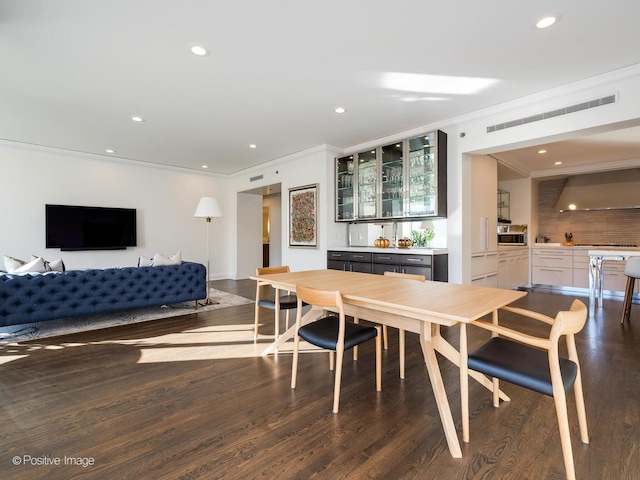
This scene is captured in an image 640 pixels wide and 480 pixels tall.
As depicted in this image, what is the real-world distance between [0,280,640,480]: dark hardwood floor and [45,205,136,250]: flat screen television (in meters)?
3.60

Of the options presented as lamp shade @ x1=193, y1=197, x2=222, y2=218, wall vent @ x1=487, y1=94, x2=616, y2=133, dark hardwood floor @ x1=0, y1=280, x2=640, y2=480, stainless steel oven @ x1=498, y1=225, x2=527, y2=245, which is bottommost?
dark hardwood floor @ x1=0, y1=280, x2=640, y2=480

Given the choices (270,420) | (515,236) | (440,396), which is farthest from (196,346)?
(515,236)

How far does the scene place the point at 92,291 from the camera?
393 centimetres

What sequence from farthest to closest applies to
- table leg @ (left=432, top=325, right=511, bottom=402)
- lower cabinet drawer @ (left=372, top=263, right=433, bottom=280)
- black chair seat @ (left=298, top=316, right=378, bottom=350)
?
1. lower cabinet drawer @ (left=372, top=263, right=433, bottom=280)
2. black chair seat @ (left=298, top=316, right=378, bottom=350)
3. table leg @ (left=432, top=325, right=511, bottom=402)

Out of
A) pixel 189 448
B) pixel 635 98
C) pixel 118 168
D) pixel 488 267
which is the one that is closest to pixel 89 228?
pixel 118 168

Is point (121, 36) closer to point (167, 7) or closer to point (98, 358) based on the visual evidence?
point (167, 7)

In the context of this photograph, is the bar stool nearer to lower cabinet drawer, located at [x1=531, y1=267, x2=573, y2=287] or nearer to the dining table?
the dining table

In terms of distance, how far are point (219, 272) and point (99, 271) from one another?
14.1 feet

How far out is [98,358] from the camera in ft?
9.62

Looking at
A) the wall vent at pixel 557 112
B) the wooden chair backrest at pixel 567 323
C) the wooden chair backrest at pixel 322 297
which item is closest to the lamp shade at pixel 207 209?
the wooden chair backrest at pixel 322 297

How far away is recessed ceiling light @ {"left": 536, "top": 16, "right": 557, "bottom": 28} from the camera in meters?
2.40

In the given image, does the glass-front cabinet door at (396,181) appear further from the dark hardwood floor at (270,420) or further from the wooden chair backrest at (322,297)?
the wooden chair backrest at (322,297)

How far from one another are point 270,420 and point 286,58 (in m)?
2.91

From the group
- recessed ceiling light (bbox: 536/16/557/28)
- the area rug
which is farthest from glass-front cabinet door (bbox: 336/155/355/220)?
recessed ceiling light (bbox: 536/16/557/28)
